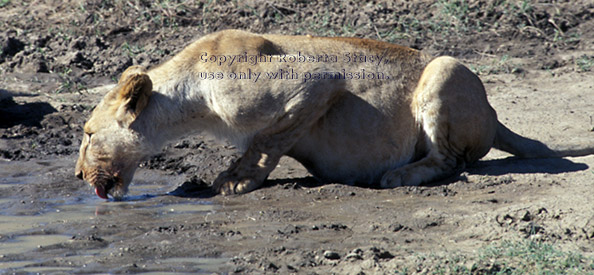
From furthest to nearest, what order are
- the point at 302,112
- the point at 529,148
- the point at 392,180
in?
the point at 529,148 < the point at 392,180 < the point at 302,112

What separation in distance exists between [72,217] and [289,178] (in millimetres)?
1961

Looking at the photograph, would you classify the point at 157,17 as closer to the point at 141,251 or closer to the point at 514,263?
the point at 141,251

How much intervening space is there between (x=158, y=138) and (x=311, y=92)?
1268 mm

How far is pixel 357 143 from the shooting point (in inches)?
282

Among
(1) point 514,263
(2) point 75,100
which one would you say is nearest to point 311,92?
(1) point 514,263

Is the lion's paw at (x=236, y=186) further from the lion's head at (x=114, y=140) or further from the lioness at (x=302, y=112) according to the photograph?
the lion's head at (x=114, y=140)

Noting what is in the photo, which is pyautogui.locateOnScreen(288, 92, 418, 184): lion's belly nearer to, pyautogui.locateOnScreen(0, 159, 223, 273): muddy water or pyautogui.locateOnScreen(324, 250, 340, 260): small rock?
pyautogui.locateOnScreen(0, 159, 223, 273): muddy water

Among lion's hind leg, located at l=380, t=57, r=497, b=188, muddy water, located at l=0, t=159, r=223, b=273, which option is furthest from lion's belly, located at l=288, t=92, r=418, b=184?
muddy water, located at l=0, t=159, r=223, b=273

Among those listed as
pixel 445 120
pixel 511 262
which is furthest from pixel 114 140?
pixel 511 262

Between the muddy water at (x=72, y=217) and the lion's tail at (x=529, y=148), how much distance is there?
2.54 meters

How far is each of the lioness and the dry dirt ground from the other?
9.6 inches

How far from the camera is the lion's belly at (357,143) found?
7.11 m

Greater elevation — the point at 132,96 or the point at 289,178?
the point at 132,96

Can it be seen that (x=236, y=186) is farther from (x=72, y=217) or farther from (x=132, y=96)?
(x=72, y=217)
